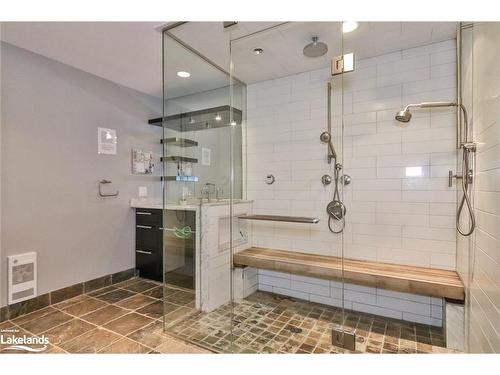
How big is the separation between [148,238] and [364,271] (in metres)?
2.46

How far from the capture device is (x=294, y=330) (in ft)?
6.88

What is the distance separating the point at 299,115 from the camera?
281 centimetres

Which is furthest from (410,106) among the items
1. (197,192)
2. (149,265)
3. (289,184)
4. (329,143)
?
(149,265)

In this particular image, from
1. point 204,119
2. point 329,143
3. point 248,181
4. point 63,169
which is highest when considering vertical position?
point 204,119

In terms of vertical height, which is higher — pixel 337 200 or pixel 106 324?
pixel 337 200

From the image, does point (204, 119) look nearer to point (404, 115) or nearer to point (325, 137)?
point (325, 137)

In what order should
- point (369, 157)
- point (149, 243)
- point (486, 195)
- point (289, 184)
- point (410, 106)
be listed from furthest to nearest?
point (149, 243) < point (289, 184) < point (369, 157) < point (410, 106) < point (486, 195)

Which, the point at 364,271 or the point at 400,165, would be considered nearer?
the point at 364,271

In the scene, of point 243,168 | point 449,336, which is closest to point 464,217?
point 449,336

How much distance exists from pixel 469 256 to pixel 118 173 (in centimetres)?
340

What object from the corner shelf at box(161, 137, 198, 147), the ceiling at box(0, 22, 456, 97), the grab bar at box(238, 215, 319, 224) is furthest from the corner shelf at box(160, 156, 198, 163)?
the grab bar at box(238, 215, 319, 224)

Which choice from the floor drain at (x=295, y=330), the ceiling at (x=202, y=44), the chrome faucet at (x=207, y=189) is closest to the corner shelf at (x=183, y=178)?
the chrome faucet at (x=207, y=189)

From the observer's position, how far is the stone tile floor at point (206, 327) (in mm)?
1855
